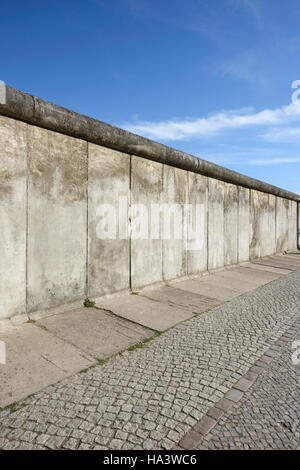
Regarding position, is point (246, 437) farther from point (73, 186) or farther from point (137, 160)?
point (137, 160)

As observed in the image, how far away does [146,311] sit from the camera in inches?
164

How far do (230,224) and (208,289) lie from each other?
3.20 meters

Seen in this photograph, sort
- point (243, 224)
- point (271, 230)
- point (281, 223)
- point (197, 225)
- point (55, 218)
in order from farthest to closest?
point (281, 223) < point (271, 230) < point (243, 224) < point (197, 225) < point (55, 218)

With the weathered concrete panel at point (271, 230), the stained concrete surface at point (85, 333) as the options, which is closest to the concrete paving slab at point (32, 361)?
the stained concrete surface at point (85, 333)

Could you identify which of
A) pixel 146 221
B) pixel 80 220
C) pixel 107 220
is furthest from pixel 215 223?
pixel 80 220

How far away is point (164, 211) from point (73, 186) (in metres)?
2.21

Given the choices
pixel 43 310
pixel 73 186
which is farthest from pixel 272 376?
pixel 73 186

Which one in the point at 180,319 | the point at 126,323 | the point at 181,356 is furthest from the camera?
the point at 180,319

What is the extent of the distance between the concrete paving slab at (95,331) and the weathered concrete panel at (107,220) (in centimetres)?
62

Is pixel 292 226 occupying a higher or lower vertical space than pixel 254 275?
higher

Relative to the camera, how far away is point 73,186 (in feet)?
13.4

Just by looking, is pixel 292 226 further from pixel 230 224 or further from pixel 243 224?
pixel 230 224

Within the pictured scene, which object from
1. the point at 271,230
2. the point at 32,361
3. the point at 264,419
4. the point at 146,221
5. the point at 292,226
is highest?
the point at 292,226

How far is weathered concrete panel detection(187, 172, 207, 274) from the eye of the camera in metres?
6.59
